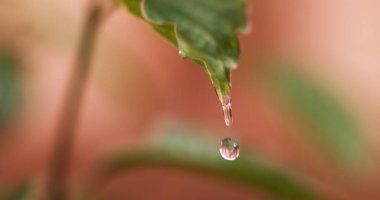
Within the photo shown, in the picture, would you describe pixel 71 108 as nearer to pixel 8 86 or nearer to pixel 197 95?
pixel 8 86

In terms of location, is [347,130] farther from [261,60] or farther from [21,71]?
[21,71]

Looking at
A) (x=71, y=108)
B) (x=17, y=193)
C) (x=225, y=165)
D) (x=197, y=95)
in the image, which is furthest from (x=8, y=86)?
(x=197, y=95)

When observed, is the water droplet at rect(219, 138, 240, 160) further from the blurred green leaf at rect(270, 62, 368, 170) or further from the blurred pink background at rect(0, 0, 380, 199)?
the blurred pink background at rect(0, 0, 380, 199)

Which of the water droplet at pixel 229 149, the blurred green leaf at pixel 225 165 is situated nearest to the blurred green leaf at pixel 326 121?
the blurred green leaf at pixel 225 165

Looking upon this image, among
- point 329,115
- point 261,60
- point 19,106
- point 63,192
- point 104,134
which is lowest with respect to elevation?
point 63,192

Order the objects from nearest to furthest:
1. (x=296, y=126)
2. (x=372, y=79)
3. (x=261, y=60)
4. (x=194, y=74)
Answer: (x=296, y=126), (x=261, y=60), (x=372, y=79), (x=194, y=74)

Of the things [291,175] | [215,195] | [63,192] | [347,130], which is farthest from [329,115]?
[215,195]
